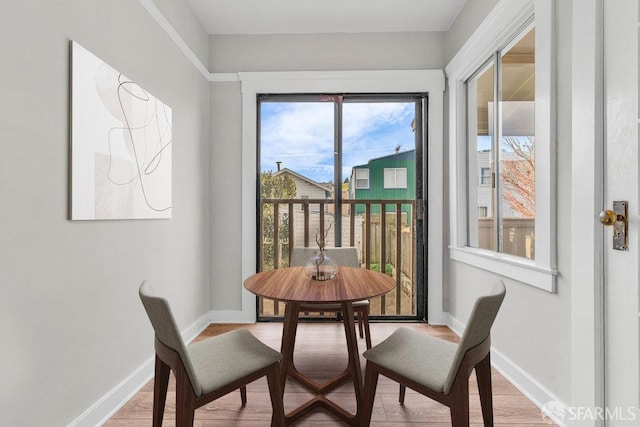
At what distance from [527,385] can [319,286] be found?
1380 millimetres

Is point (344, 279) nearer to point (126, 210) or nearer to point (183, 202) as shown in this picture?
point (126, 210)

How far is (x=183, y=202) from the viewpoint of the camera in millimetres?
2535

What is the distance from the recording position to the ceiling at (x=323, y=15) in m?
2.62

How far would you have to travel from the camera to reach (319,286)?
1629 millimetres

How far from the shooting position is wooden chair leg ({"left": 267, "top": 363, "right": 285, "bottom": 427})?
4.37 ft

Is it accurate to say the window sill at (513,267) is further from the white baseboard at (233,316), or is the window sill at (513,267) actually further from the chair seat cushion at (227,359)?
the white baseboard at (233,316)

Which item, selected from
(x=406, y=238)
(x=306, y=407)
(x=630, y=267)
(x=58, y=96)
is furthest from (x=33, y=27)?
(x=406, y=238)

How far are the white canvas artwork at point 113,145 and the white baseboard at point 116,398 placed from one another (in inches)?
36.6

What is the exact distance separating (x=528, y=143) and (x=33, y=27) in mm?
2555

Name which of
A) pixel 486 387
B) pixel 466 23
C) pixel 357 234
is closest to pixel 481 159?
pixel 466 23

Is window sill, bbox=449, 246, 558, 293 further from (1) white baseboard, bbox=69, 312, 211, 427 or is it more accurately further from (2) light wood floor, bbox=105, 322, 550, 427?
(1) white baseboard, bbox=69, 312, 211, 427

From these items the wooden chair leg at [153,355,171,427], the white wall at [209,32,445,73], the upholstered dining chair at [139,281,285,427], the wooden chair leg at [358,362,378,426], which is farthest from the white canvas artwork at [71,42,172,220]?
the wooden chair leg at [358,362,378,426]

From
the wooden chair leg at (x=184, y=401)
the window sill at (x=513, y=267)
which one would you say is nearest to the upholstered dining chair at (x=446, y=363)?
the window sill at (x=513, y=267)

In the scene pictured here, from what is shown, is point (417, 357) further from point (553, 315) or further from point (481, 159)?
point (481, 159)
